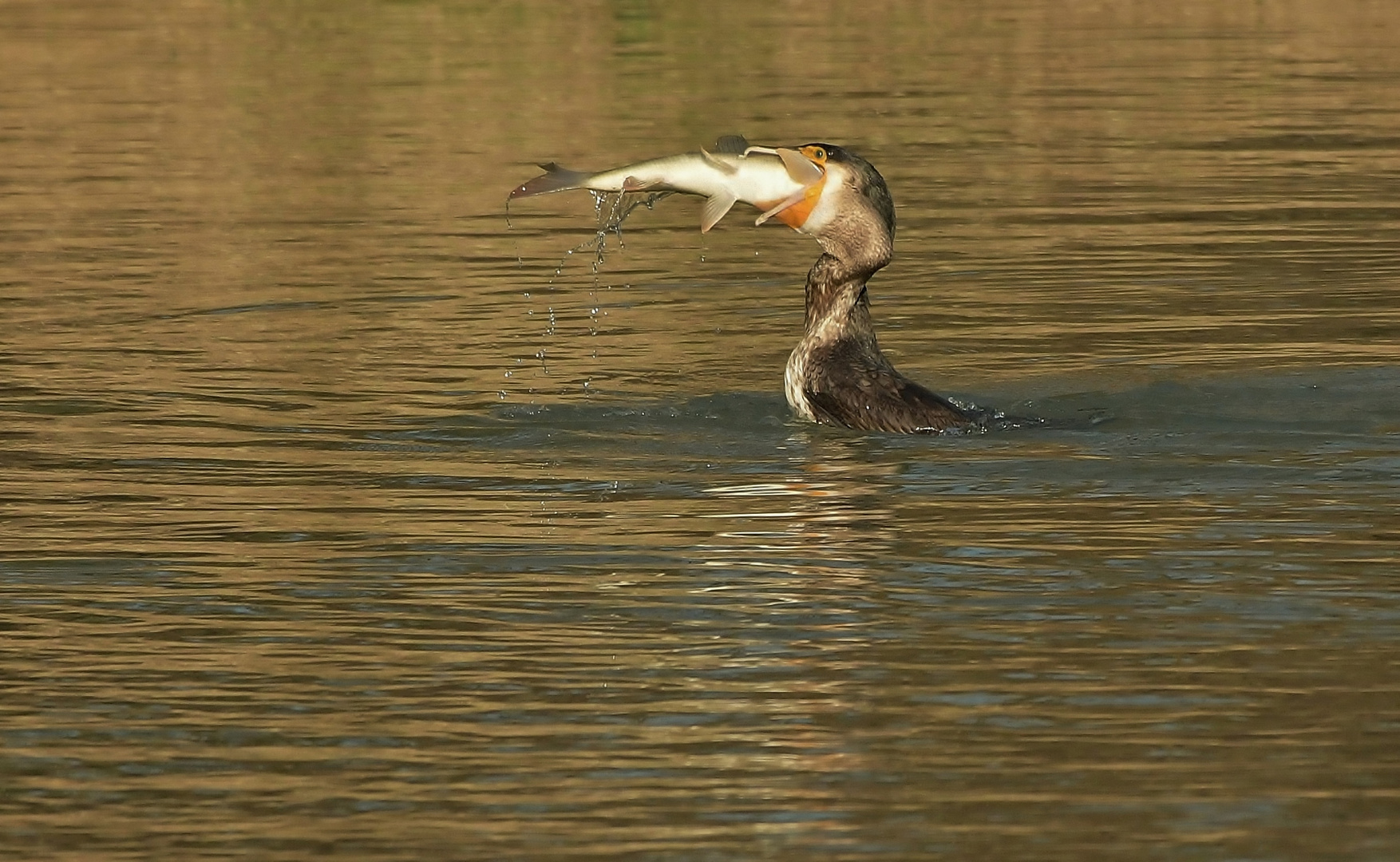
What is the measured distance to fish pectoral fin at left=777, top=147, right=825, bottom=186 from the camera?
35.7 feet

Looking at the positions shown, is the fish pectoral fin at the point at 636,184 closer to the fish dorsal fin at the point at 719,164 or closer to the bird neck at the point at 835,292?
the fish dorsal fin at the point at 719,164

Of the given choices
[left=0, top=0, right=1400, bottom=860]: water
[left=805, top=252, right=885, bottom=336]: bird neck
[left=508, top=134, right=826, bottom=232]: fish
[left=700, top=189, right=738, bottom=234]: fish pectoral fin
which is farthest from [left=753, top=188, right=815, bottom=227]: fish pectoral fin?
[left=0, top=0, right=1400, bottom=860]: water

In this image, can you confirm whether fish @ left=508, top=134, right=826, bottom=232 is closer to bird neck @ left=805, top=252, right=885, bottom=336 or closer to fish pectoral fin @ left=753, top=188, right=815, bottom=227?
fish pectoral fin @ left=753, top=188, right=815, bottom=227

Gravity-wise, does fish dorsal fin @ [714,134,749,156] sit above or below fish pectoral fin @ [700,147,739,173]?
above

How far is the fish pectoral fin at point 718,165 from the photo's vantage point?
34.5 feet

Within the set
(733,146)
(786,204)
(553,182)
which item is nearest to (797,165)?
(786,204)

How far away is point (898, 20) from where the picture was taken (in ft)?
112

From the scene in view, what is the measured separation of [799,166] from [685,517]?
1.94m

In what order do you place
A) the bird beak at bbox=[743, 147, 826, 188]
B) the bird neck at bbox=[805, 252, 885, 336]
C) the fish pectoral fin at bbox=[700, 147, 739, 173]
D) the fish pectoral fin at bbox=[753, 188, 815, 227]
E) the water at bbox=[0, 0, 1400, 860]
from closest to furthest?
the water at bbox=[0, 0, 1400, 860], the fish pectoral fin at bbox=[700, 147, 739, 173], the bird beak at bbox=[743, 147, 826, 188], the fish pectoral fin at bbox=[753, 188, 815, 227], the bird neck at bbox=[805, 252, 885, 336]

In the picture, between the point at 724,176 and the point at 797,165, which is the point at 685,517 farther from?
the point at 797,165

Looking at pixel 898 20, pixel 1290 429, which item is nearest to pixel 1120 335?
Answer: pixel 1290 429

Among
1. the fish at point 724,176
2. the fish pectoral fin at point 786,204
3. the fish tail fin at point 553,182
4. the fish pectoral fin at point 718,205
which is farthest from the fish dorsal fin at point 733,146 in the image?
the fish tail fin at point 553,182

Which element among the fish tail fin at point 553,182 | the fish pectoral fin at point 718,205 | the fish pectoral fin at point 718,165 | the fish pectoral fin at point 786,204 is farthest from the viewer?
the fish pectoral fin at point 786,204

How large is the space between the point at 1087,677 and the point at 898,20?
2740 centimetres
